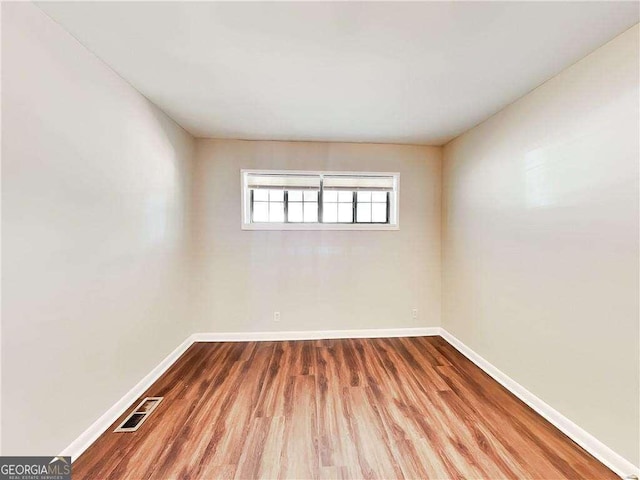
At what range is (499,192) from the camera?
7.98 ft

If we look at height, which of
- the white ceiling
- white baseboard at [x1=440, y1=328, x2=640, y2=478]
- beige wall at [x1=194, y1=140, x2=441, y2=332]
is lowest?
white baseboard at [x1=440, y1=328, x2=640, y2=478]

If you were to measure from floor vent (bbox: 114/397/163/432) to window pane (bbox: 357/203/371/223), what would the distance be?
2.84m

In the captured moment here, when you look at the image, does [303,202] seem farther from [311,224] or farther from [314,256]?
[314,256]

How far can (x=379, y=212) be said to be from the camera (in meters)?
3.55

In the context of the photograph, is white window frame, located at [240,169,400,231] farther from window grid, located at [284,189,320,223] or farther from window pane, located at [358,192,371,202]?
window pane, located at [358,192,371,202]

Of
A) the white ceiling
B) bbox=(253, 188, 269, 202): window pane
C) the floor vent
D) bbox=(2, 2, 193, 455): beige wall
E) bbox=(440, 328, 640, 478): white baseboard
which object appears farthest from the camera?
bbox=(253, 188, 269, 202): window pane

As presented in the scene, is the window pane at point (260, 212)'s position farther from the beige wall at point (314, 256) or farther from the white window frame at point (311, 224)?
the beige wall at point (314, 256)

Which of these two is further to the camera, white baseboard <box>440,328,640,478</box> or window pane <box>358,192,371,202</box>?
window pane <box>358,192,371,202</box>

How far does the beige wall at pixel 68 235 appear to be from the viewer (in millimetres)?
1238

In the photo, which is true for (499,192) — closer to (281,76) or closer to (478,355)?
(478,355)

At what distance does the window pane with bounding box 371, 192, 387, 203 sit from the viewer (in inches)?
139

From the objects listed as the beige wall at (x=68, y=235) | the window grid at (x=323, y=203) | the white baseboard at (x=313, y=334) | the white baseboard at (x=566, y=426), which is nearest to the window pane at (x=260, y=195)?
the window grid at (x=323, y=203)

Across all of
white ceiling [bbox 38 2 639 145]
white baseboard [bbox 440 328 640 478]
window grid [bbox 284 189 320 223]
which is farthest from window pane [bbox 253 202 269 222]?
white baseboard [bbox 440 328 640 478]

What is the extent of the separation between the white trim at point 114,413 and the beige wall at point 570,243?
319 cm
